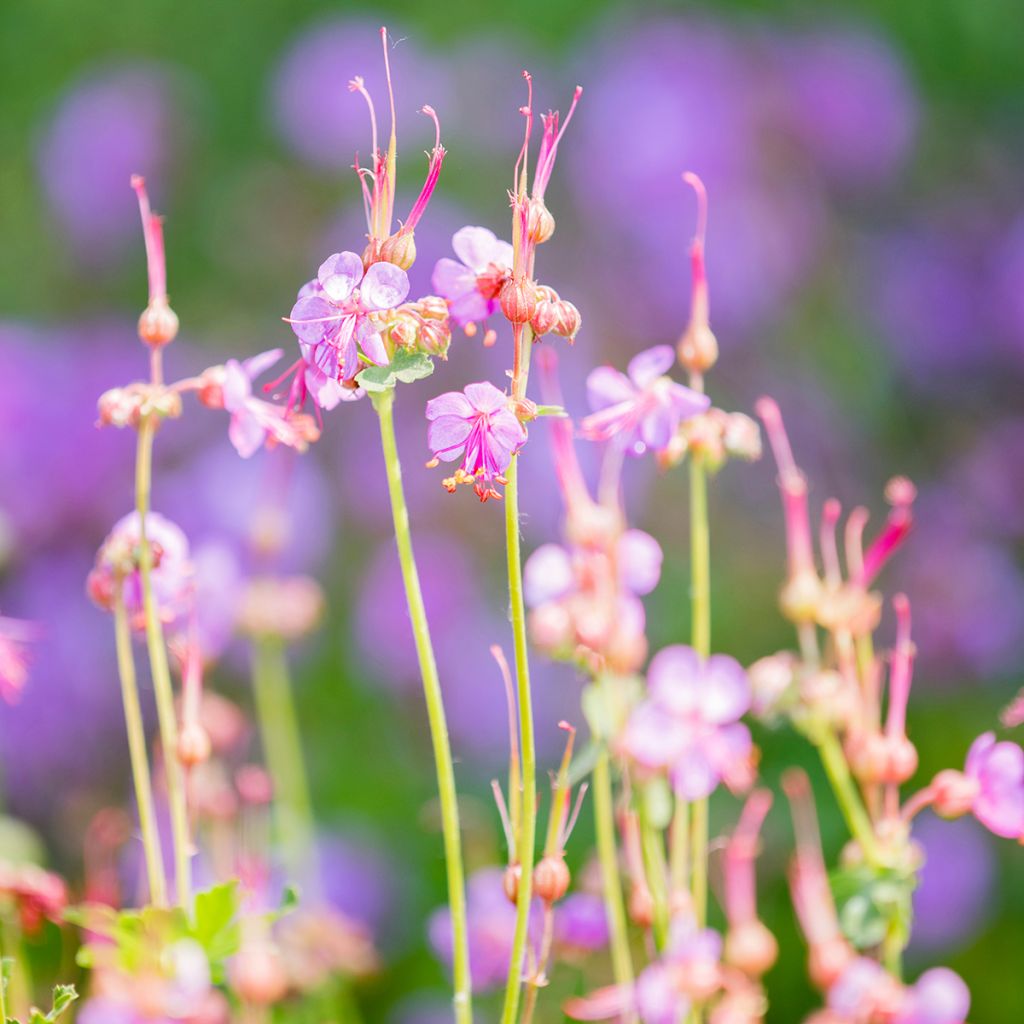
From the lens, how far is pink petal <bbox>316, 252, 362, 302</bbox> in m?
0.42

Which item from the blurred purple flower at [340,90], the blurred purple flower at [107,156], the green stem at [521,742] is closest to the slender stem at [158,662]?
the green stem at [521,742]

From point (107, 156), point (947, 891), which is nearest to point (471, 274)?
point (947, 891)

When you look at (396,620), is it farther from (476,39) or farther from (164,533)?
(164,533)

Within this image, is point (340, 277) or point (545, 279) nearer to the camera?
point (340, 277)

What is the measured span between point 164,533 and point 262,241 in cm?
96

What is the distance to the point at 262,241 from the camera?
144 centimetres

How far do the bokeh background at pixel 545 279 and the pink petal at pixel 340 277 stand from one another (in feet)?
2.45

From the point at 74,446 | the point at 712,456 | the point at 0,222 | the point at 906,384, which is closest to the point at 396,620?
the point at 74,446

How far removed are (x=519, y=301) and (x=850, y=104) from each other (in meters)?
1.10

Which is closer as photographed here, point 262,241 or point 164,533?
point 164,533

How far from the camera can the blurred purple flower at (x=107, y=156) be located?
151cm

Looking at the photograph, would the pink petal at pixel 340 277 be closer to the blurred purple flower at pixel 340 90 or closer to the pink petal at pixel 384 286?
the pink petal at pixel 384 286

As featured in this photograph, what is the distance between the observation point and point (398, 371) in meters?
0.41

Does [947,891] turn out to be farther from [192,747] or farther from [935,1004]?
[192,747]
